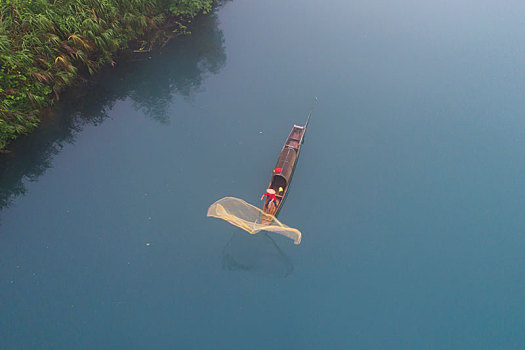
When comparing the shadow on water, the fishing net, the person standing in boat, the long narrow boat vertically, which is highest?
the long narrow boat

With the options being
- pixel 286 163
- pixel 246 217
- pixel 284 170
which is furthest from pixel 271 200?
pixel 286 163

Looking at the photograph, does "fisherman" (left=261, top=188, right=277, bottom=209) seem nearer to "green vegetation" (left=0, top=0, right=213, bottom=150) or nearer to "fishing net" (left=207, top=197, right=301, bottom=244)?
"fishing net" (left=207, top=197, right=301, bottom=244)

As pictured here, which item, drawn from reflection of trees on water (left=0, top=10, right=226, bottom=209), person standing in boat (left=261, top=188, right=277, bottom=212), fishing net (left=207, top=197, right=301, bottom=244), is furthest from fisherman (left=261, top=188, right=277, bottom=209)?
reflection of trees on water (left=0, top=10, right=226, bottom=209)

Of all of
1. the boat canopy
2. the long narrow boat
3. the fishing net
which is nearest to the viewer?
the fishing net

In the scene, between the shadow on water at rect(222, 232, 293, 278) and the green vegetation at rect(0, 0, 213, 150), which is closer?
the shadow on water at rect(222, 232, 293, 278)

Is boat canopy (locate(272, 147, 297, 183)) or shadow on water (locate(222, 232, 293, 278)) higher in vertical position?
boat canopy (locate(272, 147, 297, 183))

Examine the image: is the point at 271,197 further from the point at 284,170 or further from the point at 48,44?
the point at 48,44

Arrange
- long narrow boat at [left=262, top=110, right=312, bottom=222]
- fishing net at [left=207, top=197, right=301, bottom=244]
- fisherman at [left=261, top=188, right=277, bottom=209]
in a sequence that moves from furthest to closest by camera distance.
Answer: long narrow boat at [left=262, top=110, right=312, bottom=222] < fisherman at [left=261, top=188, right=277, bottom=209] < fishing net at [left=207, top=197, right=301, bottom=244]

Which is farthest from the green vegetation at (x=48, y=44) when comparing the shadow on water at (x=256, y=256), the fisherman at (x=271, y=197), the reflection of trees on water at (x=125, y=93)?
the fisherman at (x=271, y=197)
